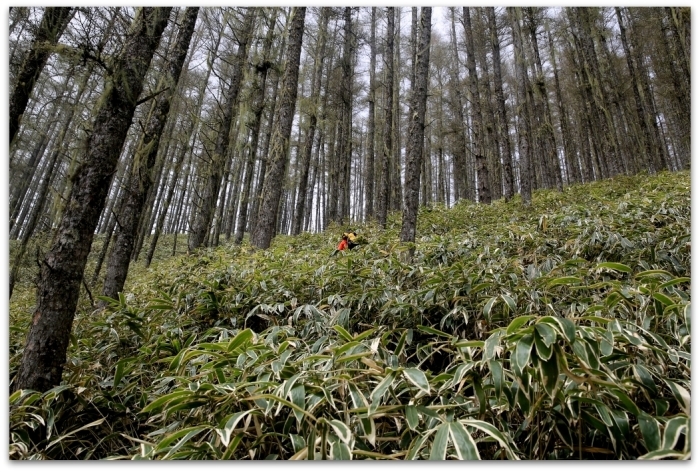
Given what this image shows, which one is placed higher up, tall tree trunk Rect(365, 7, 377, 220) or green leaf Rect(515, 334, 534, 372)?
tall tree trunk Rect(365, 7, 377, 220)

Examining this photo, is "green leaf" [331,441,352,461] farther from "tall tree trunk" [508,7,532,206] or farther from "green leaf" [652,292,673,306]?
"tall tree trunk" [508,7,532,206]

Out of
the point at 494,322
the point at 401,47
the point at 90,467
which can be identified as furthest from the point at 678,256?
the point at 401,47

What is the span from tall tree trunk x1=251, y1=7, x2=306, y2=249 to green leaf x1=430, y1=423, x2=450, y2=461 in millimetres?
5431

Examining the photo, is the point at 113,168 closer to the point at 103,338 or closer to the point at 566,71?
the point at 103,338

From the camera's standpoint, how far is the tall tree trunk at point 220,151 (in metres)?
7.75

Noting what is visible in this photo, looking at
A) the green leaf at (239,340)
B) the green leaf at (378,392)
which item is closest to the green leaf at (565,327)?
the green leaf at (378,392)

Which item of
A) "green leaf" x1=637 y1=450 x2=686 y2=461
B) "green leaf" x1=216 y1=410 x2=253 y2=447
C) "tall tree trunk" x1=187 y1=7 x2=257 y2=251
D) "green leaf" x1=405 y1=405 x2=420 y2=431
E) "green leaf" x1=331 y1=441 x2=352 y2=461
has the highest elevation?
"tall tree trunk" x1=187 y1=7 x2=257 y2=251

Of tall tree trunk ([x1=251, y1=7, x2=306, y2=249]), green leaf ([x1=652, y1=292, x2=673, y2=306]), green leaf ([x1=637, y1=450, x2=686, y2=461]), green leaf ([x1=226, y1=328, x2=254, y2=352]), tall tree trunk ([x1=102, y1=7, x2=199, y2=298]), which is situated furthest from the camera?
tall tree trunk ([x1=251, y1=7, x2=306, y2=249])

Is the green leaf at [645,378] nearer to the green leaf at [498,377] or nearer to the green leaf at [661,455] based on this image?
the green leaf at [661,455]

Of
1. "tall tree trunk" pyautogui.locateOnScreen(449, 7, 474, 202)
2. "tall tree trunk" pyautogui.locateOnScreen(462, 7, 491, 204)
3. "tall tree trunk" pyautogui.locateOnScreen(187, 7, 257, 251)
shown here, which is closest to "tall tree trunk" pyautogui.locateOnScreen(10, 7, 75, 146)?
"tall tree trunk" pyautogui.locateOnScreen(187, 7, 257, 251)

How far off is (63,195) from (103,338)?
1128 mm

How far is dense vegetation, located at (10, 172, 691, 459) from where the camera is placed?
3.86 feet

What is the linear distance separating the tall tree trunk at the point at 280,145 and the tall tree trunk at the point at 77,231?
157 inches

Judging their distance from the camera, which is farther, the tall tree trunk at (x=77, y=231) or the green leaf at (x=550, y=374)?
the tall tree trunk at (x=77, y=231)
